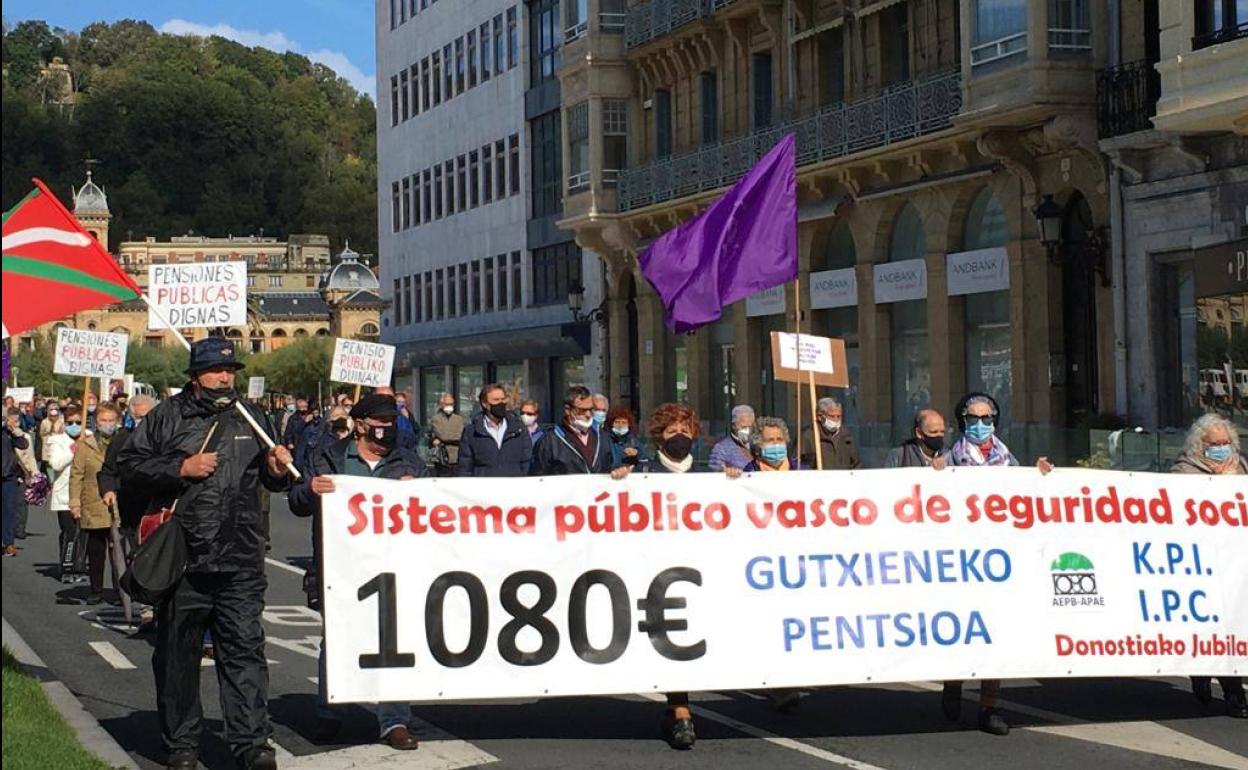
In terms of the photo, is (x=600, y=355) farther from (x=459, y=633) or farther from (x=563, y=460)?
(x=459, y=633)

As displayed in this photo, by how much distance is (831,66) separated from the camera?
37.0m

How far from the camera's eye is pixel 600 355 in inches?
1960

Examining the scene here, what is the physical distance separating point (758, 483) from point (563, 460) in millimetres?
4298

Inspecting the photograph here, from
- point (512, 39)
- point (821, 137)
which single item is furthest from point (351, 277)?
point (821, 137)

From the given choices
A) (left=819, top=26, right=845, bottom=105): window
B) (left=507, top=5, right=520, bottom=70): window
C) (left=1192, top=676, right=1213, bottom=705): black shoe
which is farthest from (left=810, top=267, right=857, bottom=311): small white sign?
(left=1192, top=676, right=1213, bottom=705): black shoe

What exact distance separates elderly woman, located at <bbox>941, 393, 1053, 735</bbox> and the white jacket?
12310 millimetres

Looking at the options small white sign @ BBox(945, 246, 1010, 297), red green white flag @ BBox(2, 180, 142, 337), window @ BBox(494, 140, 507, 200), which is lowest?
red green white flag @ BBox(2, 180, 142, 337)

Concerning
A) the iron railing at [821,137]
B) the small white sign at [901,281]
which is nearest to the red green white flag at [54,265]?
the iron railing at [821,137]

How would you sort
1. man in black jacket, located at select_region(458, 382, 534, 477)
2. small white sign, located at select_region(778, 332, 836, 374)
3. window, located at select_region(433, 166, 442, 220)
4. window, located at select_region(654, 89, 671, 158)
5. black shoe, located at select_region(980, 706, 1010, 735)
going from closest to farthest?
1. black shoe, located at select_region(980, 706, 1010, 735)
2. small white sign, located at select_region(778, 332, 836, 374)
3. man in black jacket, located at select_region(458, 382, 534, 477)
4. window, located at select_region(654, 89, 671, 158)
5. window, located at select_region(433, 166, 442, 220)

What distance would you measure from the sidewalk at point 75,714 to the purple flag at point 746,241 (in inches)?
201

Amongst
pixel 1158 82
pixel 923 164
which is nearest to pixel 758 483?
pixel 1158 82

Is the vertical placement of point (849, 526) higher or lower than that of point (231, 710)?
higher

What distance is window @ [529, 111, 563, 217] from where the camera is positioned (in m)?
52.7

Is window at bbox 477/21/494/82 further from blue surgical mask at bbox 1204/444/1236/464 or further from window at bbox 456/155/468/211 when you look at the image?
blue surgical mask at bbox 1204/444/1236/464
